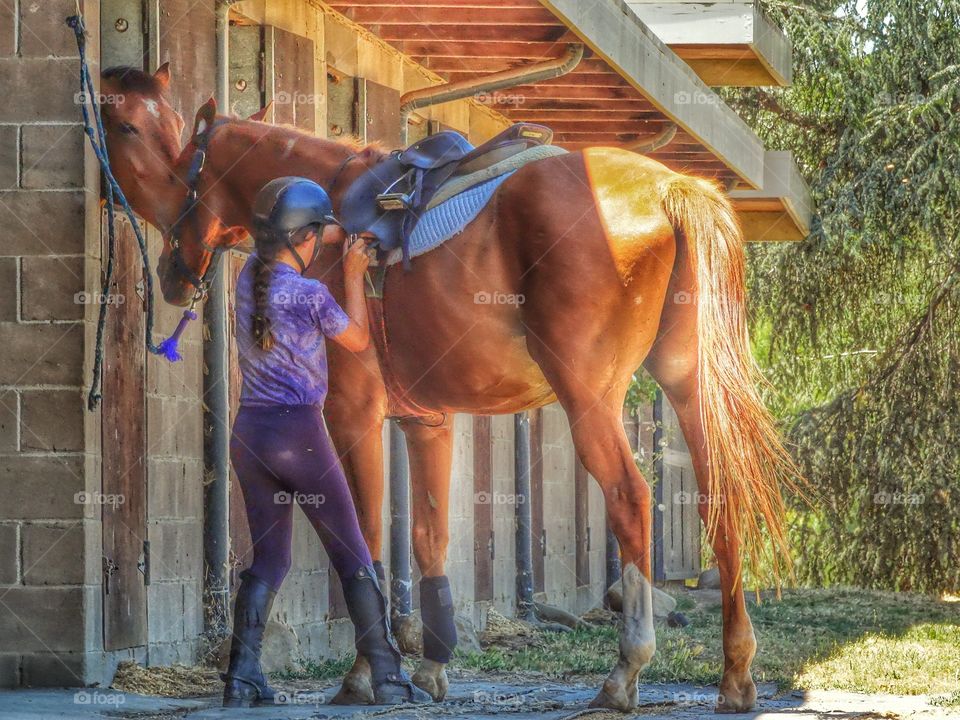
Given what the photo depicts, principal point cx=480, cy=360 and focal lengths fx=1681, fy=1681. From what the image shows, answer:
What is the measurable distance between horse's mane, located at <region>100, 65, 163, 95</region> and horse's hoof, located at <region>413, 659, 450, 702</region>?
2.82 m

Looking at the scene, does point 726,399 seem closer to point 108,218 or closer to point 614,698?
point 614,698

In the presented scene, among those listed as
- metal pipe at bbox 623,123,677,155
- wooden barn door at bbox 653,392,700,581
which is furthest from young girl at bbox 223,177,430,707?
wooden barn door at bbox 653,392,700,581

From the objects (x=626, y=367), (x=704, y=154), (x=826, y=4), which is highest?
(x=826, y=4)

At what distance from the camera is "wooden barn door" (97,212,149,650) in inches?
279

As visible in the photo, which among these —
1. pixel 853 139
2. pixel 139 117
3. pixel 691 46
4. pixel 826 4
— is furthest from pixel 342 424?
pixel 826 4

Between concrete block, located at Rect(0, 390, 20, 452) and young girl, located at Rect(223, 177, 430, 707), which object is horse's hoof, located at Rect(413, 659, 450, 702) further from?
concrete block, located at Rect(0, 390, 20, 452)

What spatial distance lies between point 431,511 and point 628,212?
5.62 feet

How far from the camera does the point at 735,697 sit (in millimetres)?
6535

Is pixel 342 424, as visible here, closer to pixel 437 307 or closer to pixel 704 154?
pixel 437 307

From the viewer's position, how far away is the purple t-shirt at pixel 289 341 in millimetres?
6297

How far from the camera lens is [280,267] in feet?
21.0

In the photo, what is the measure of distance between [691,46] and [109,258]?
20.3ft

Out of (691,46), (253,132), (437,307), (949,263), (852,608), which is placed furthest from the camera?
(949,263)

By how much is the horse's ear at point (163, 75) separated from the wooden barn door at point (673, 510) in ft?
32.9
